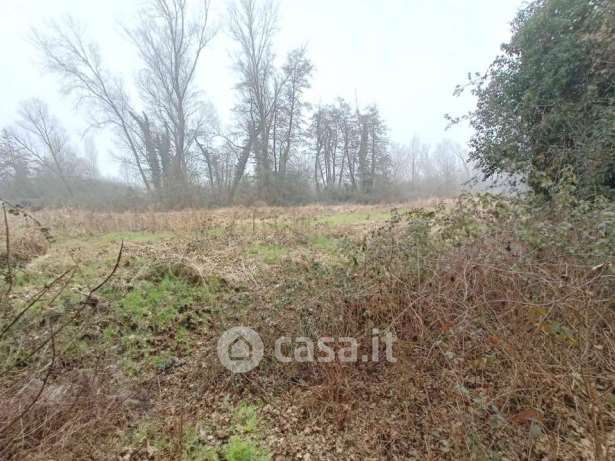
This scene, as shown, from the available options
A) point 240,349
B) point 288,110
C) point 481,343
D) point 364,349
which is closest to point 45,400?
point 240,349

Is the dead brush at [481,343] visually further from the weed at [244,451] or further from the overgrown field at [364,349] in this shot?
the weed at [244,451]

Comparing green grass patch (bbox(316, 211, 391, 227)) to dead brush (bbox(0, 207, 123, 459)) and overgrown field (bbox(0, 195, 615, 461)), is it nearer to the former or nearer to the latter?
overgrown field (bbox(0, 195, 615, 461))

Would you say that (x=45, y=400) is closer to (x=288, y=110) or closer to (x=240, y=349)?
(x=240, y=349)

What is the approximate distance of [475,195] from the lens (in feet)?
10.5

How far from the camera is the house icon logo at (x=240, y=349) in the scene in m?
2.35

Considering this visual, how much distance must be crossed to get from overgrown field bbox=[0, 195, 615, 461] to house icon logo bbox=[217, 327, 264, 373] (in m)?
0.07

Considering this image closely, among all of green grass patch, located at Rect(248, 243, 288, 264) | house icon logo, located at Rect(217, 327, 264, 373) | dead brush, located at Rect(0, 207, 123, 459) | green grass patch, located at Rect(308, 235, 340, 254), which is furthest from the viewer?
green grass patch, located at Rect(308, 235, 340, 254)

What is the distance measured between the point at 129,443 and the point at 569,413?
3069mm

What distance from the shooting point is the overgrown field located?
1.64 m

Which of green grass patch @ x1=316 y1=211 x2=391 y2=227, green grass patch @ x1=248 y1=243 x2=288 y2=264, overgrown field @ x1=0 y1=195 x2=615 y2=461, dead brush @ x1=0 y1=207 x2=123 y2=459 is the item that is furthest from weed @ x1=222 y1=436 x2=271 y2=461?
green grass patch @ x1=316 y1=211 x2=391 y2=227

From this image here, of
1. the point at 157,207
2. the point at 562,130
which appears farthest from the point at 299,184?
the point at 562,130

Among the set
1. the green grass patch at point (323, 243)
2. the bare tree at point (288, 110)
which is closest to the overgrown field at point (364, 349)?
the green grass patch at point (323, 243)

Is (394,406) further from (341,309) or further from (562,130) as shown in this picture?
(562,130)

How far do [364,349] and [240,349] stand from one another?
47.9 inches
